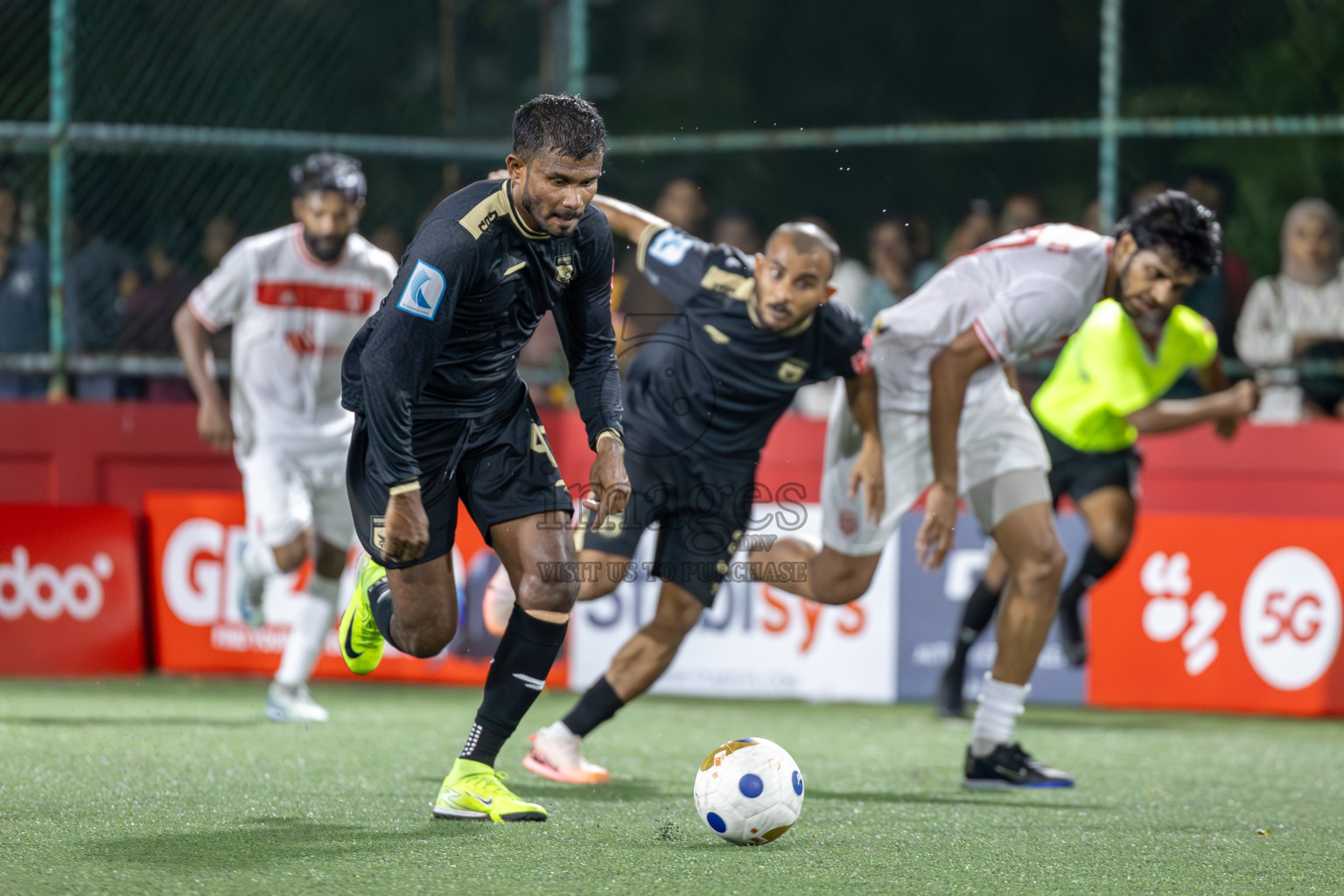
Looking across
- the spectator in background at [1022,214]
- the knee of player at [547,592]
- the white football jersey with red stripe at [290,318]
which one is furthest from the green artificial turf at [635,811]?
the spectator in background at [1022,214]

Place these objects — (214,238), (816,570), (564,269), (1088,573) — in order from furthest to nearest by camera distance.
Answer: (214,238)
(1088,573)
(816,570)
(564,269)

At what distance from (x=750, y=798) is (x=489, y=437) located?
118 centimetres

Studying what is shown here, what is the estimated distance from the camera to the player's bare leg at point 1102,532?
7578 mm

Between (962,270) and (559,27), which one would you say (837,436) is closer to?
(962,270)

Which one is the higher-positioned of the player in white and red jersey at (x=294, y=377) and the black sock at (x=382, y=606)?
the player in white and red jersey at (x=294, y=377)

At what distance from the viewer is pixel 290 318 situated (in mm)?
7250

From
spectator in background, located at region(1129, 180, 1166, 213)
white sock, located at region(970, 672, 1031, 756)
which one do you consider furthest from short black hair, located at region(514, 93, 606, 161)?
spectator in background, located at region(1129, 180, 1166, 213)

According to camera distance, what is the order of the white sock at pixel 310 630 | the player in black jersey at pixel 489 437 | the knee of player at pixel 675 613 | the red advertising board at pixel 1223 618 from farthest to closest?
1. the red advertising board at pixel 1223 618
2. the white sock at pixel 310 630
3. the knee of player at pixel 675 613
4. the player in black jersey at pixel 489 437

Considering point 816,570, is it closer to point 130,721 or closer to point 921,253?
point 130,721

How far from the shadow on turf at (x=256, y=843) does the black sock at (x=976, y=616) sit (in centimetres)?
356

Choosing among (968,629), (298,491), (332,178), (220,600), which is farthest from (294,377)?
(968,629)

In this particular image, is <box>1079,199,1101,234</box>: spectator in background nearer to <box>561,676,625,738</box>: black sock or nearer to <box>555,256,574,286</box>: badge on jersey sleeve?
<box>561,676,625,738</box>: black sock

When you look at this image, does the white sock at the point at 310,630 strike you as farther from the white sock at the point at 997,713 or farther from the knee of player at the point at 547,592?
the white sock at the point at 997,713

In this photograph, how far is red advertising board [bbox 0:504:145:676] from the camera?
27.3 ft
